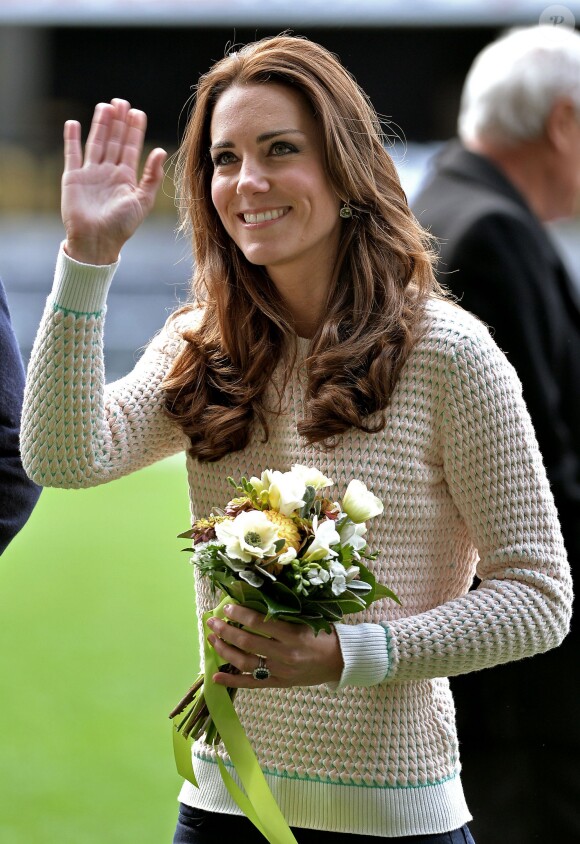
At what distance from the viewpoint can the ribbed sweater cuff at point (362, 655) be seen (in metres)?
2.38

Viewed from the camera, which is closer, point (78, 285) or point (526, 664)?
point (78, 285)

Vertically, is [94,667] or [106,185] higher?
[106,185]

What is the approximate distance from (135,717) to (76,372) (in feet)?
14.3

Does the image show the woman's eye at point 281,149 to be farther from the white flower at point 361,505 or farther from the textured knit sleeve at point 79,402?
the white flower at point 361,505

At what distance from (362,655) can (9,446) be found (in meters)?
0.96

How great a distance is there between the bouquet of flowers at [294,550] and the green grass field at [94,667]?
3128mm

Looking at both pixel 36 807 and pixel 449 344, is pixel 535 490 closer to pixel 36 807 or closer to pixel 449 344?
pixel 449 344

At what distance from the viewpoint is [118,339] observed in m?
17.2

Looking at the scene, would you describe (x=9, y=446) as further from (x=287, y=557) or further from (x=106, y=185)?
(x=287, y=557)

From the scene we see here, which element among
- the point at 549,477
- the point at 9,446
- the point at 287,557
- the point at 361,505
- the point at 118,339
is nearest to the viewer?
the point at 287,557

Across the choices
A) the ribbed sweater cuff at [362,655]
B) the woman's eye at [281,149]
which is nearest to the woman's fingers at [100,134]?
the woman's eye at [281,149]

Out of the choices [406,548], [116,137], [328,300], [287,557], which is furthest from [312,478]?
[116,137]

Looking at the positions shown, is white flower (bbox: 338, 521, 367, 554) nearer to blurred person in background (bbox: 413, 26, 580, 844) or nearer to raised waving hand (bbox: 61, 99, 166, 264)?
raised waving hand (bbox: 61, 99, 166, 264)

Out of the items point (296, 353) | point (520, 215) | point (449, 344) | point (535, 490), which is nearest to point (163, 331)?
point (296, 353)
